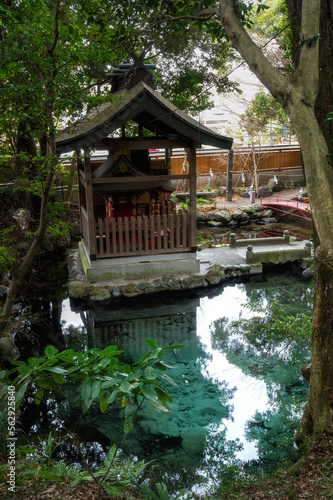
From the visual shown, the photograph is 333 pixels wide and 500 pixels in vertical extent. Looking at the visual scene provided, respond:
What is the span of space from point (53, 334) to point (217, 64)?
Result: 10963 mm

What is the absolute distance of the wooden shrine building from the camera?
984 cm

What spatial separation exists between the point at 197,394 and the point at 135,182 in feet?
19.7

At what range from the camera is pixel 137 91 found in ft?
31.7

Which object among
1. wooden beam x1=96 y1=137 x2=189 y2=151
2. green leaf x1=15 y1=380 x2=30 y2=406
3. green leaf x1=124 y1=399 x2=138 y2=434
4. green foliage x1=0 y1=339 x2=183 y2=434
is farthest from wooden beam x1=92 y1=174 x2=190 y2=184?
green leaf x1=124 y1=399 x2=138 y2=434

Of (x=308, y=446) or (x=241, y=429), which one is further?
(x=241, y=429)

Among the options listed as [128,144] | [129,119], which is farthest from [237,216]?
[129,119]

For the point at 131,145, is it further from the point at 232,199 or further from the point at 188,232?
the point at 232,199

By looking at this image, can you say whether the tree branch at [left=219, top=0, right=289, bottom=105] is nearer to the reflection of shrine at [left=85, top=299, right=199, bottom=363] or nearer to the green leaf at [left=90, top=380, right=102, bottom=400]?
the green leaf at [left=90, top=380, right=102, bottom=400]

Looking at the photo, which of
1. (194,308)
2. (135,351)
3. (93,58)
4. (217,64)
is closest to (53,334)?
(135,351)

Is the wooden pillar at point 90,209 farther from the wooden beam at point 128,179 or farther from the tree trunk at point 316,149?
the tree trunk at point 316,149

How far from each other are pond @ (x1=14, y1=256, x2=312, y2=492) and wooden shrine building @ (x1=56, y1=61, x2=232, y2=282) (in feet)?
4.11

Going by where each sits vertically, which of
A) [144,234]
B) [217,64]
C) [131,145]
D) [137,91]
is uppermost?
[217,64]

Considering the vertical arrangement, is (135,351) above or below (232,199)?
below

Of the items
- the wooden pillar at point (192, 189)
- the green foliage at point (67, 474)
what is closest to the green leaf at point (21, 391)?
the green foliage at point (67, 474)
